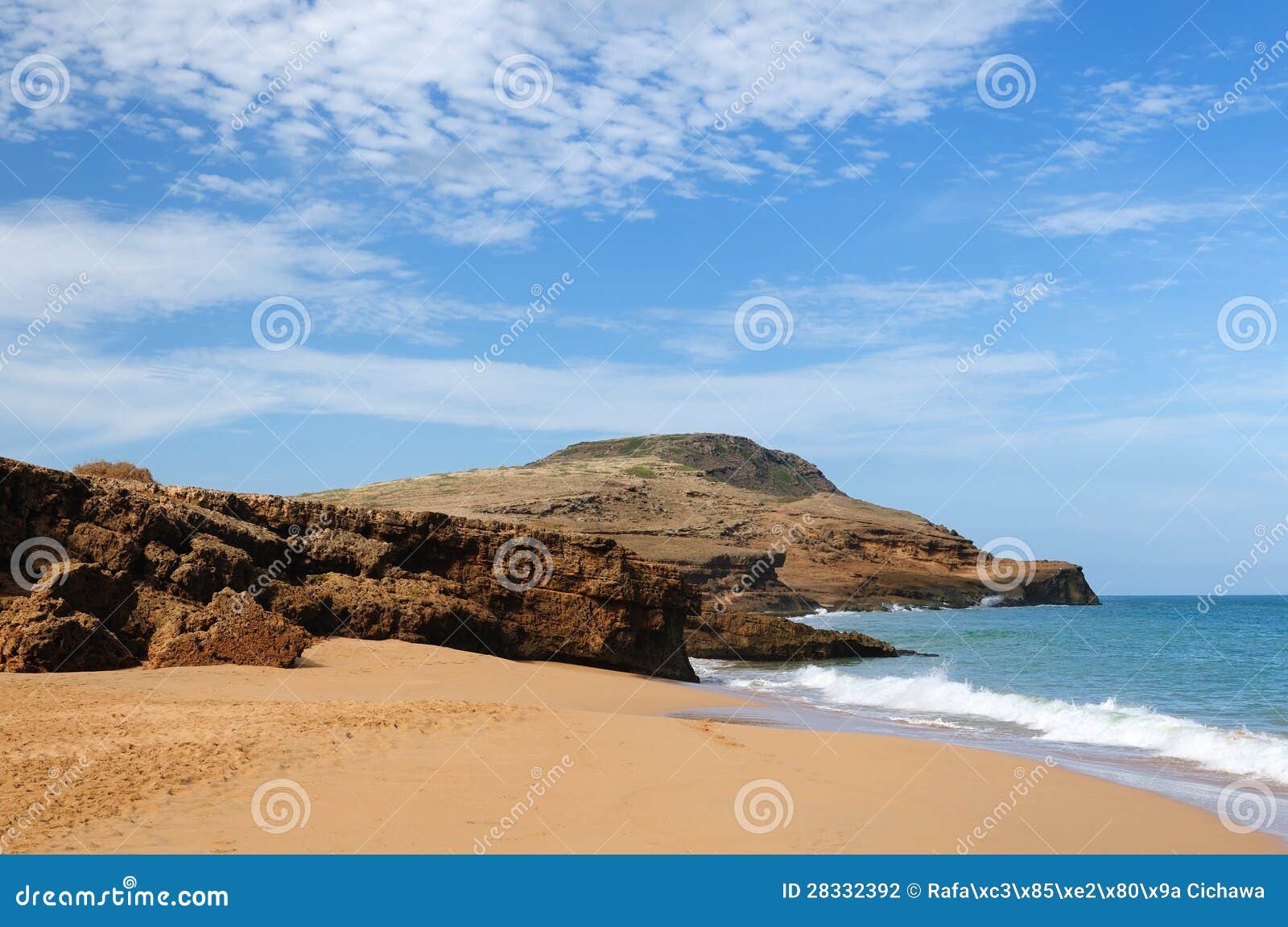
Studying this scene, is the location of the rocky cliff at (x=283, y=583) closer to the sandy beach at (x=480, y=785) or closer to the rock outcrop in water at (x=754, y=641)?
the sandy beach at (x=480, y=785)

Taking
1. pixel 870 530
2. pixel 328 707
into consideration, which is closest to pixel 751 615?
pixel 328 707

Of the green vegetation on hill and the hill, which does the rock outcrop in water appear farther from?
the green vegetation on hill

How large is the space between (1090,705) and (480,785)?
13619mm

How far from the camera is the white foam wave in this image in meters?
12.4

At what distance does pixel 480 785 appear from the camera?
770 cm

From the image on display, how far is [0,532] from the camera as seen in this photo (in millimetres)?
13891

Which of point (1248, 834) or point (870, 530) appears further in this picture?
point (870, 530)

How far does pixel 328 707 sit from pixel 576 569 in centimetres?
979

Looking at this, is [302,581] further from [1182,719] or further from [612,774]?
[1182,719]

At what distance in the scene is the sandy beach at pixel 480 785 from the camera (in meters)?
6.32

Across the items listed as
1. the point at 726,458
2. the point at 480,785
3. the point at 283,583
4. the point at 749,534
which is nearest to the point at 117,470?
the point at 283,583

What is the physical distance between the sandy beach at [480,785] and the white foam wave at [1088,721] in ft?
11.2

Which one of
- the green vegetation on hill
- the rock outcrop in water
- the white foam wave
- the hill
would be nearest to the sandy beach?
the white foam wave

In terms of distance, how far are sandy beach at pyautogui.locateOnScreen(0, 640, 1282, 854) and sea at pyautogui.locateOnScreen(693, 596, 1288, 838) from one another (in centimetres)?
156
